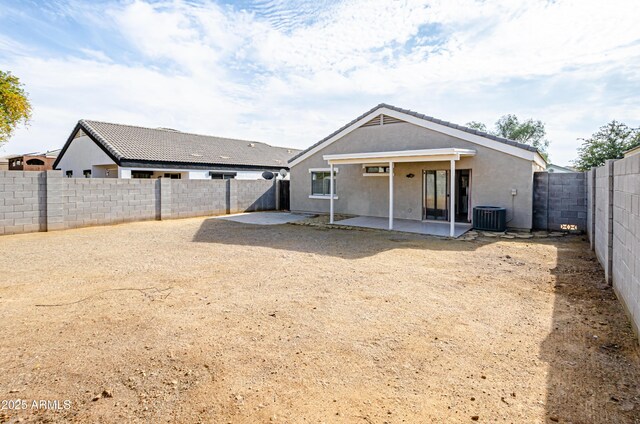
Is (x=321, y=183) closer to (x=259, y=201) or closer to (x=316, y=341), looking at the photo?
(x=259, y=201)

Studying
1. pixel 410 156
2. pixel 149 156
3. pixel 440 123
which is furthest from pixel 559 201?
pixel 149 156

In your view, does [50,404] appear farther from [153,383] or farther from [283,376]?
[283,376]

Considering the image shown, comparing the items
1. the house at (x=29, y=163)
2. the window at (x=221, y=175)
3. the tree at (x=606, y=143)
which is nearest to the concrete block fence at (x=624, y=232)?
the window at (x=221, y=175)

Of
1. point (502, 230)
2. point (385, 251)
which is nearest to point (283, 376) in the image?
point (385, 251)

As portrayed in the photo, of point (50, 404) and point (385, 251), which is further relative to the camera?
point (385, 251)

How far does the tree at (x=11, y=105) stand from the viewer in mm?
21562

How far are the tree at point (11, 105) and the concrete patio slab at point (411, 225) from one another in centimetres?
2341

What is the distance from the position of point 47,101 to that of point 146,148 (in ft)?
27.0

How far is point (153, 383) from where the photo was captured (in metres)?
2.88

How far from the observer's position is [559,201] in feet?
36.2

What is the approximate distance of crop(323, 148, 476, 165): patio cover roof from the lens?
10.5m

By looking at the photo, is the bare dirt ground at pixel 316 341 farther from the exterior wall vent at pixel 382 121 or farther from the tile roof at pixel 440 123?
the exterior wall vent at pixel 382 121

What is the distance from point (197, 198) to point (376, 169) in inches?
338

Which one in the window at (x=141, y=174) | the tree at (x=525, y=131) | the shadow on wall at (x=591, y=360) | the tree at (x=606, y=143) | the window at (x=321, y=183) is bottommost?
the shadow on wall at (x=591, y=360)
